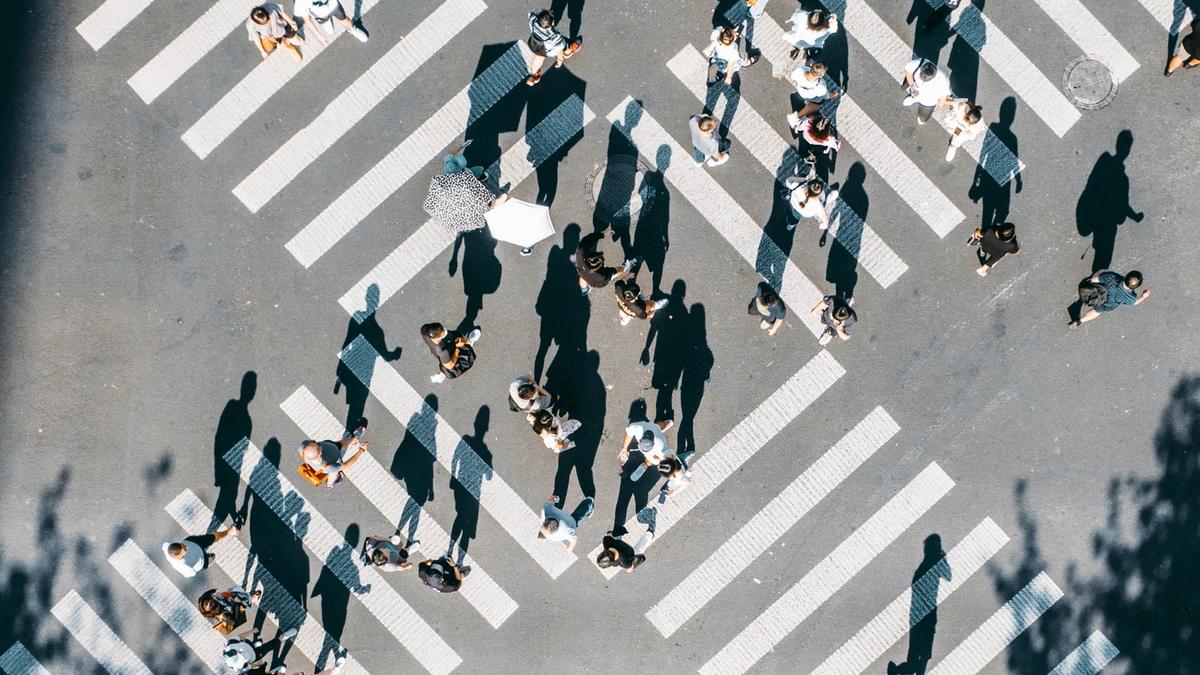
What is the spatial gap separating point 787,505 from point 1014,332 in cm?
402

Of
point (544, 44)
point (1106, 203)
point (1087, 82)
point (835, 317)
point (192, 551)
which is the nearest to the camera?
point (544, 44)

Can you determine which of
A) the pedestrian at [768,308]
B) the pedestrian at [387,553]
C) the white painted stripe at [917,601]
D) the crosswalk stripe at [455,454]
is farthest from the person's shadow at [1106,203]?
the pedestrian at [387,553]

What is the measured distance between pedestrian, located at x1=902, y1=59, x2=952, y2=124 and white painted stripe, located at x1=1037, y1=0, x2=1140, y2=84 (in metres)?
1.87

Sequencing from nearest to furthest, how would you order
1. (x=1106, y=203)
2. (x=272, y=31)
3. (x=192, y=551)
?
(x=272, y=31) → (x=192, y=551) → (x=1106, y=203)

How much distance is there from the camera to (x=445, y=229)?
10281 mm

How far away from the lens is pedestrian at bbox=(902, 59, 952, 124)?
9.44 m

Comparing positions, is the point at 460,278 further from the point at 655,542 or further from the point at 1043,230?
the point at 1043,230

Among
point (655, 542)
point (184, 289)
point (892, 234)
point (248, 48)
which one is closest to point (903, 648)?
point (655, 542)

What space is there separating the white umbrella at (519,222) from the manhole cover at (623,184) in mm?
979

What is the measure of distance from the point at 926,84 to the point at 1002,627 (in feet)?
25.3

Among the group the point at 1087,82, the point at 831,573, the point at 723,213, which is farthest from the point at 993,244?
the point at 831,573

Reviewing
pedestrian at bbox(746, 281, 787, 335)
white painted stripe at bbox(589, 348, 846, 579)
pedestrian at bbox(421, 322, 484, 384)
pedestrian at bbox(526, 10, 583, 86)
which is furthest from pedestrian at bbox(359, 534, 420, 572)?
pedestrian at bbox(526, 10, 583, 86)

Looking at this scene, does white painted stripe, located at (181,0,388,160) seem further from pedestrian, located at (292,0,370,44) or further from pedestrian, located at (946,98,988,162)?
pedestrian, located at (946,98,988,162)

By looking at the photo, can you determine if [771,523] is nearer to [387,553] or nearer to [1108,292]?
[387,553]
